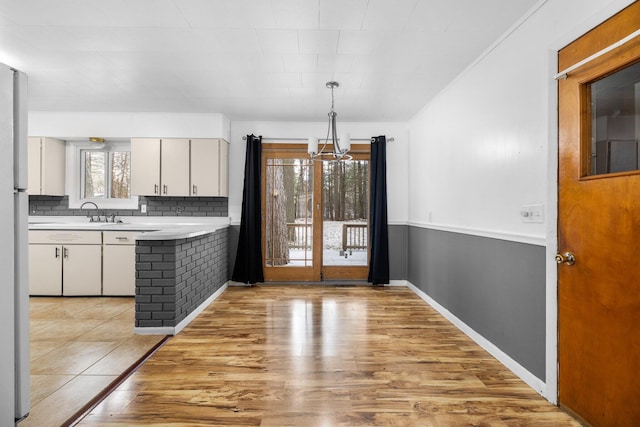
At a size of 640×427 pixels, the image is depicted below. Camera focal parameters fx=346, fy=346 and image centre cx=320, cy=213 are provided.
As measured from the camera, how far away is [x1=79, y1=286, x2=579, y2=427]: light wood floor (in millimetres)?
1930

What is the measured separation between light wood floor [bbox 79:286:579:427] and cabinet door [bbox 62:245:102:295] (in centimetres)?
170

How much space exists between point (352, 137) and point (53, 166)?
424cm

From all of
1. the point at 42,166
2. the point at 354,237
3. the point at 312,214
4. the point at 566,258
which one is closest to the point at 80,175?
the point at 42,166

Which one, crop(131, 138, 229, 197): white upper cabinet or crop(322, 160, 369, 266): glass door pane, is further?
crop(322, 160, 369, 266): glass door pane

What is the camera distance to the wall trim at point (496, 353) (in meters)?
2.22

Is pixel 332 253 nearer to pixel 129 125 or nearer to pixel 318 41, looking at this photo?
pixel 318 41

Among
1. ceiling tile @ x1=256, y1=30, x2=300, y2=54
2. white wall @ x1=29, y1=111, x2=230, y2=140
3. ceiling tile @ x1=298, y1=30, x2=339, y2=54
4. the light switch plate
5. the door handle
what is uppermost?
ceiling tile @ x1=256, y1=30, x2=300, y2=54

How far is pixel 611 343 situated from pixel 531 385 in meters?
0.73

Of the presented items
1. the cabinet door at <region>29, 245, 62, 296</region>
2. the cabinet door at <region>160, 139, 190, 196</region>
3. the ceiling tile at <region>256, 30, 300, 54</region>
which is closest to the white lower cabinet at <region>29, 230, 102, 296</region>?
the cabinet door at <region>29, 245, 62, 296</region>

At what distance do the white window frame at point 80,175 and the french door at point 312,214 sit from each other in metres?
2.02

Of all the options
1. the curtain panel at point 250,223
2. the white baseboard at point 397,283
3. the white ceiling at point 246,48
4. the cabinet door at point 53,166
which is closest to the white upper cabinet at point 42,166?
the cabinet door at point 53,166

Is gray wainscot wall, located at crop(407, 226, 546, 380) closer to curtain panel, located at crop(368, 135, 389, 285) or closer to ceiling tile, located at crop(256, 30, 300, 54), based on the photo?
curtain panel, located at crop(368, 135, 389, 285)

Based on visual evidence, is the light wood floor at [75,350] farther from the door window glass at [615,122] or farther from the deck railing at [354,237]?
the door window glass at [615,122]

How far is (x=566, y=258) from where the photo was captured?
199 cm
